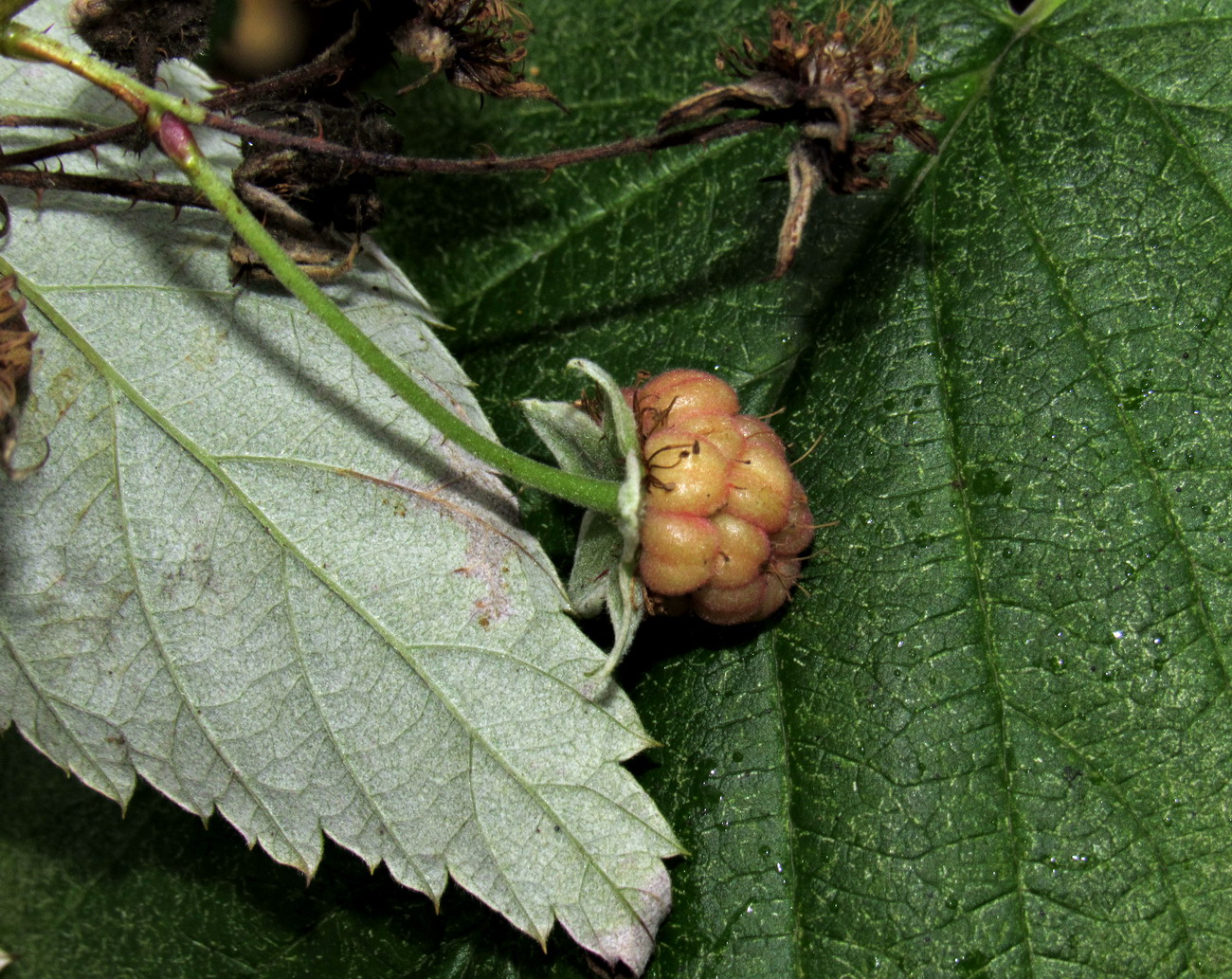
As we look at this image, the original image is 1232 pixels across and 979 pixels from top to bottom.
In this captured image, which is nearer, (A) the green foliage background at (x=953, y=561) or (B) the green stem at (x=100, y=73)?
(B) the green stem at (x=100, y=73)

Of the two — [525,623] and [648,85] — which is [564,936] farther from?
[648,85]

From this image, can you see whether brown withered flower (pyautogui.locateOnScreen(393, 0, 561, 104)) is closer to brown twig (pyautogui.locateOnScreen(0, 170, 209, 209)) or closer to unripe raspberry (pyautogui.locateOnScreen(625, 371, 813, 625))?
brown twig (pyautogui.locateOnScreen(0, 170, 209, 209))

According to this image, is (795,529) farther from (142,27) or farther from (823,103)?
(142,27)

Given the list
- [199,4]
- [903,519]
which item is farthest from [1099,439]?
[199,4]

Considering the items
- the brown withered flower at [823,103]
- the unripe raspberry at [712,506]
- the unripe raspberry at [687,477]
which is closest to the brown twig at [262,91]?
the brown withered flower at [823,103]

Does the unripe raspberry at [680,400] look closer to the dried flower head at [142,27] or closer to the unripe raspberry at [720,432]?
the unripe raspberry at [720,432]

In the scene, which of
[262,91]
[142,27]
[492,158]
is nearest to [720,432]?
[492,158]
